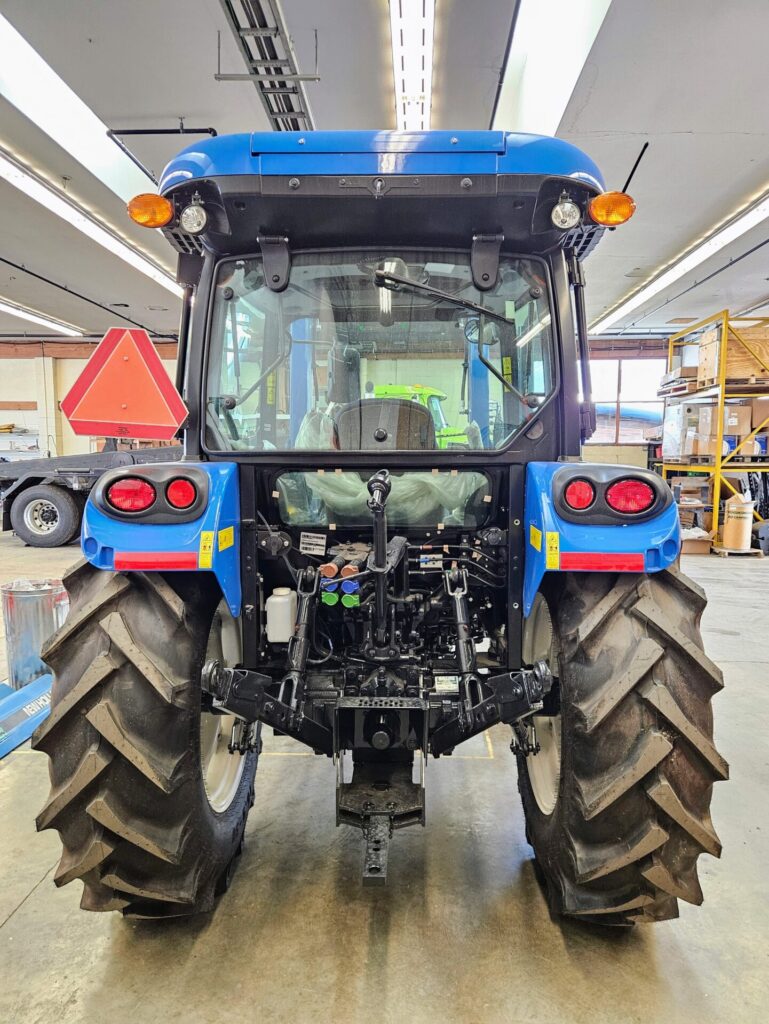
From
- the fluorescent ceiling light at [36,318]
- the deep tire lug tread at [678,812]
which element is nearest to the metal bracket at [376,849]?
the deep tire lug tread at [678,812]

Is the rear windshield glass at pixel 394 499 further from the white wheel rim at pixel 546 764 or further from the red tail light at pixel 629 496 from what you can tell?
the white wheel rim at pixel 546 764

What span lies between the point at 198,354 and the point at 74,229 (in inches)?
366

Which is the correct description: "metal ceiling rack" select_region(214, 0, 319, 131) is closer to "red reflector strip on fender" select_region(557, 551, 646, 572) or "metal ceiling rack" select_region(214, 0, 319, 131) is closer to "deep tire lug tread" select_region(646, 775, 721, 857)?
"red reflector strip on fender" select_region(557, 551, 646, 572)

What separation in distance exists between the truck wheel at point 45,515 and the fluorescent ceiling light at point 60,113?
14.1ft

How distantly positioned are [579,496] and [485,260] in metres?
0.80

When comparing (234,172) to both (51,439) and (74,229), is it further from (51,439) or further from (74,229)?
(51,439)

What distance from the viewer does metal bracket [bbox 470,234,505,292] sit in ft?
6.07

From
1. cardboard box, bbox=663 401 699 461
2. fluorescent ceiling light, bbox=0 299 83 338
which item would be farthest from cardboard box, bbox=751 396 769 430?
fluorescent ceiling light, bbox=0 299 83 338

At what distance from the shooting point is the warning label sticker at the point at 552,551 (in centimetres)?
160

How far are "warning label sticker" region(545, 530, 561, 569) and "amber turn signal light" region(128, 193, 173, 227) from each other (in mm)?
1426

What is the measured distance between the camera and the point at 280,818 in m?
2.44

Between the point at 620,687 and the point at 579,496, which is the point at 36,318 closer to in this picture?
the point at 579,496

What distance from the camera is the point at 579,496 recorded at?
163 cm

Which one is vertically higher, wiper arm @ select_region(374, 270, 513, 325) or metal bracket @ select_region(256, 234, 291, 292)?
metal bracket @ select_region(256, 234, 291, 292)
